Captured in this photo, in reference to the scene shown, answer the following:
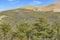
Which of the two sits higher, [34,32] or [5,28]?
[5,28]

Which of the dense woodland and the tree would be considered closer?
the dense woodland

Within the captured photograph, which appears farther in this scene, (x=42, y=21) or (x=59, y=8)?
(x=59, y=8)

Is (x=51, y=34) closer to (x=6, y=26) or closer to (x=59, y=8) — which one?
(x=6, y=26)

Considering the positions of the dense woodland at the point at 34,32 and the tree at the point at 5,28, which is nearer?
the dense woodland at the point at 34,32

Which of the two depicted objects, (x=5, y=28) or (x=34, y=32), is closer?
(x=5, y=28)

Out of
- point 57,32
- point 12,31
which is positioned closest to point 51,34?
point 57,32

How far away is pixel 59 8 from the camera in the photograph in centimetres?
11969

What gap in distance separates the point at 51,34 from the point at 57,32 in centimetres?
136

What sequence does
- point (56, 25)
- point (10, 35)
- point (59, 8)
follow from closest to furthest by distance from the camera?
point (10, 35)
point (56, 25)
point (59, 8)

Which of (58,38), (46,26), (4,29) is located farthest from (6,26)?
(58,38)

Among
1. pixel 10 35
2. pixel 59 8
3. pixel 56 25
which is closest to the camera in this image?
pixel 10 35

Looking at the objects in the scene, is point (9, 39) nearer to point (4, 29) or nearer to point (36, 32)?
point (4, 29)

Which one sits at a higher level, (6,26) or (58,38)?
(6,26)

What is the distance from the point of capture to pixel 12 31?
3847 cm
